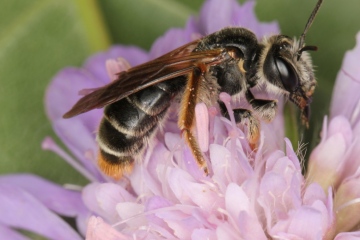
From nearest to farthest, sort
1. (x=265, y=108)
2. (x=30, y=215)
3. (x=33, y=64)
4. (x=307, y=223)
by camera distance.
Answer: (x=307, y=223), (x=265, y=108), (x=30, y=215), (x=33, y=64)

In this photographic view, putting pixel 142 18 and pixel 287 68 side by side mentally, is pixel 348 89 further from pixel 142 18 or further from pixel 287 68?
pixel 142 18

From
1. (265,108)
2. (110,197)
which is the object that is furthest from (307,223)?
(110,197)

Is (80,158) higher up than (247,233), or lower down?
higher up

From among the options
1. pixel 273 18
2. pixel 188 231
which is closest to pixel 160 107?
pixel 188 231

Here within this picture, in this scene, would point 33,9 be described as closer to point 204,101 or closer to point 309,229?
point 204,101

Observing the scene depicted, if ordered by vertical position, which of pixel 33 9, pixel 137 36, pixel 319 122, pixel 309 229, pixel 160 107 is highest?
pixel 33 9

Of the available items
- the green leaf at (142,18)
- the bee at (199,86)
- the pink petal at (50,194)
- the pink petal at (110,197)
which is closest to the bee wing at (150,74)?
the bee at (199,86)

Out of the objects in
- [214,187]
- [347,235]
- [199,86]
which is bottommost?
[347,235]
